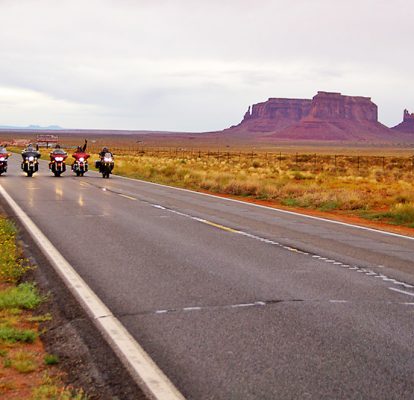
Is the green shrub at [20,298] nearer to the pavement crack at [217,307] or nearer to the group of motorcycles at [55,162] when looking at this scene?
the pavement crack at [217,307]

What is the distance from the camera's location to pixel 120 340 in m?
5.75

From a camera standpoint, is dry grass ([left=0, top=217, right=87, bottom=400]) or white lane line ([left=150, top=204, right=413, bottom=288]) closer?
dry grass ([left=0, top=217, right=87, bottom=400])

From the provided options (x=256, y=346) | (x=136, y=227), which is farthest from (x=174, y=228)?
(x=256, y=346)

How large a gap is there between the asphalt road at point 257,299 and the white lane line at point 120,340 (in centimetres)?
10

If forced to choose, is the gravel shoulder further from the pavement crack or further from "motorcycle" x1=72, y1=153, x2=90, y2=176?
"motorcycle" x1=72, y1=153, x2=90, y2=176

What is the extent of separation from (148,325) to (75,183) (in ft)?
72.1

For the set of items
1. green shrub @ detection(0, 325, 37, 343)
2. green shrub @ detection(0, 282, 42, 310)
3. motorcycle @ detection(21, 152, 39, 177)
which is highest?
green shrub @ detection(0, 325, 37, 343)

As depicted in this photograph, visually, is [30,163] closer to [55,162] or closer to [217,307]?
[55,162]

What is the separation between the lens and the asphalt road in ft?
15.8

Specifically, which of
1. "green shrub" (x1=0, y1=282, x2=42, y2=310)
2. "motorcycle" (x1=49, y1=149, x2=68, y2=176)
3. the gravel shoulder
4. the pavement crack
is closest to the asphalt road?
the pavement crack

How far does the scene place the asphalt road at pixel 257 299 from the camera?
4805 mm

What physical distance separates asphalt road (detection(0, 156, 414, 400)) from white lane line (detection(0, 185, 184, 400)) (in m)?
0.10

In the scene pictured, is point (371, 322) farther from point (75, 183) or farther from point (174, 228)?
point (75, 183)

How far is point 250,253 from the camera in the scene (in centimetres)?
1043
